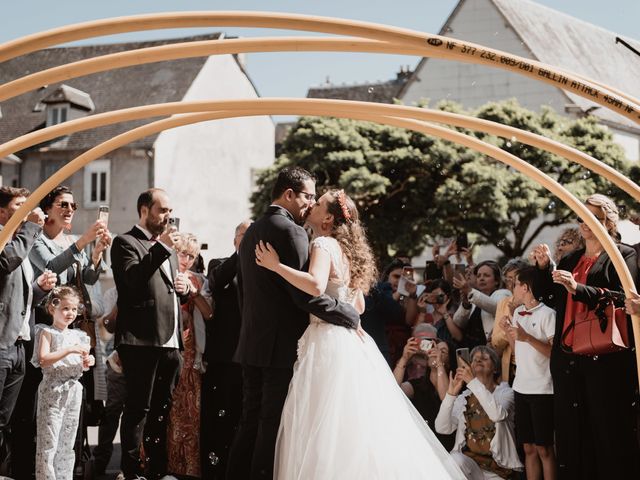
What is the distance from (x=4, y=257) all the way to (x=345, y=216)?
7.84 ft

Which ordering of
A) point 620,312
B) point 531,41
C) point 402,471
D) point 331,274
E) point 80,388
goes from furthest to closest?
point 531,41, point 80,388, point 620,312, point 331,274, point 402,471

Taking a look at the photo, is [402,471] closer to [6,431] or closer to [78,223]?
[6,431]

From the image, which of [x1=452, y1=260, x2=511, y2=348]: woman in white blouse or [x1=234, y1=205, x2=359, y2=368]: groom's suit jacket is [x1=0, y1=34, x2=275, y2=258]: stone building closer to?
[x1=452, y1=260, x2=511, y2=348]: woman in white blouse

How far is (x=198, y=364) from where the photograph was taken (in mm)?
8062

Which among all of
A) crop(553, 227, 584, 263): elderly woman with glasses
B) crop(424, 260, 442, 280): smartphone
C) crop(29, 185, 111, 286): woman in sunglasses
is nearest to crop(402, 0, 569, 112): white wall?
crop(424, 260, 442, 280): smartphone

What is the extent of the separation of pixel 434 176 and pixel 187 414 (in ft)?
86.9

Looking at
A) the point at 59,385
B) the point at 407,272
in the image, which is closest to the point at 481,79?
the point at 407,272

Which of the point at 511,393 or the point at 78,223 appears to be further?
the point at 78,223

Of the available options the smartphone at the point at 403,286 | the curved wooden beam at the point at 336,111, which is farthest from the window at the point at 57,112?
the curved wooden beam at the point at 336,111

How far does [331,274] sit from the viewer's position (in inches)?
238

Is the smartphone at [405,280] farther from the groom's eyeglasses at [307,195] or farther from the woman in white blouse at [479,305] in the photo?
the groom's eyeglasses at [307,195]

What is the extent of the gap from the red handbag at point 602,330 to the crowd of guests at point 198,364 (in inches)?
2.9

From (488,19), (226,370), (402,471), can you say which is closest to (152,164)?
(488,19)

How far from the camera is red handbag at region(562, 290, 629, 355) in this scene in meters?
6.47
